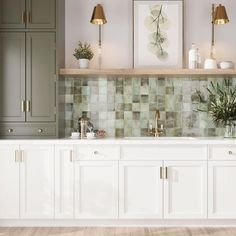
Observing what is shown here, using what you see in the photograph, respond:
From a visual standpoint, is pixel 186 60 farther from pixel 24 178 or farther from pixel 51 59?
pixel 24 178

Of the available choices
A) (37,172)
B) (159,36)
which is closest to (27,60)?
(37,172)

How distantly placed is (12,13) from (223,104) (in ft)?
7.34

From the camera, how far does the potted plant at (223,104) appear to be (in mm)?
4188

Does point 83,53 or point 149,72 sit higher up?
point 83,53

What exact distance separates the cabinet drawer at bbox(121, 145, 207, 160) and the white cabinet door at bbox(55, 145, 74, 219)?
1.80ft

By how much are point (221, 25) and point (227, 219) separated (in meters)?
2.01

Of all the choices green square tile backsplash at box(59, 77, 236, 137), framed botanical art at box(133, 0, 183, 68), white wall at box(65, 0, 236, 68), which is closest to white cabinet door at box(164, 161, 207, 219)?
green square tile backsplash at box(59, 77, 236, 137)

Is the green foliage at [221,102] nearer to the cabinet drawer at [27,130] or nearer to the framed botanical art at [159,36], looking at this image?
the framed botanical art at [159,36]

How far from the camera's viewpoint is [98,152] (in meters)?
3.94

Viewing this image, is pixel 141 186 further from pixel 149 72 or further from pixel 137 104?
pixel 149 72

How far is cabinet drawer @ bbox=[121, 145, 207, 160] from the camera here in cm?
393

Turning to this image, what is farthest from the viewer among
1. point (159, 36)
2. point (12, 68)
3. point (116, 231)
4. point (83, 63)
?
point (159, 36)

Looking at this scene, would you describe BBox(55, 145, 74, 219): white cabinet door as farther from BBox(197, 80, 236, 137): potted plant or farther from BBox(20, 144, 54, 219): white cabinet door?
BBox(197, 80, 236, 137): potted plant

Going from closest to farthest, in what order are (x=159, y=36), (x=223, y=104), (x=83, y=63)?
1. (x=223, y=104)
2. (x=83, y=63)
3. (x=159, y=36)
